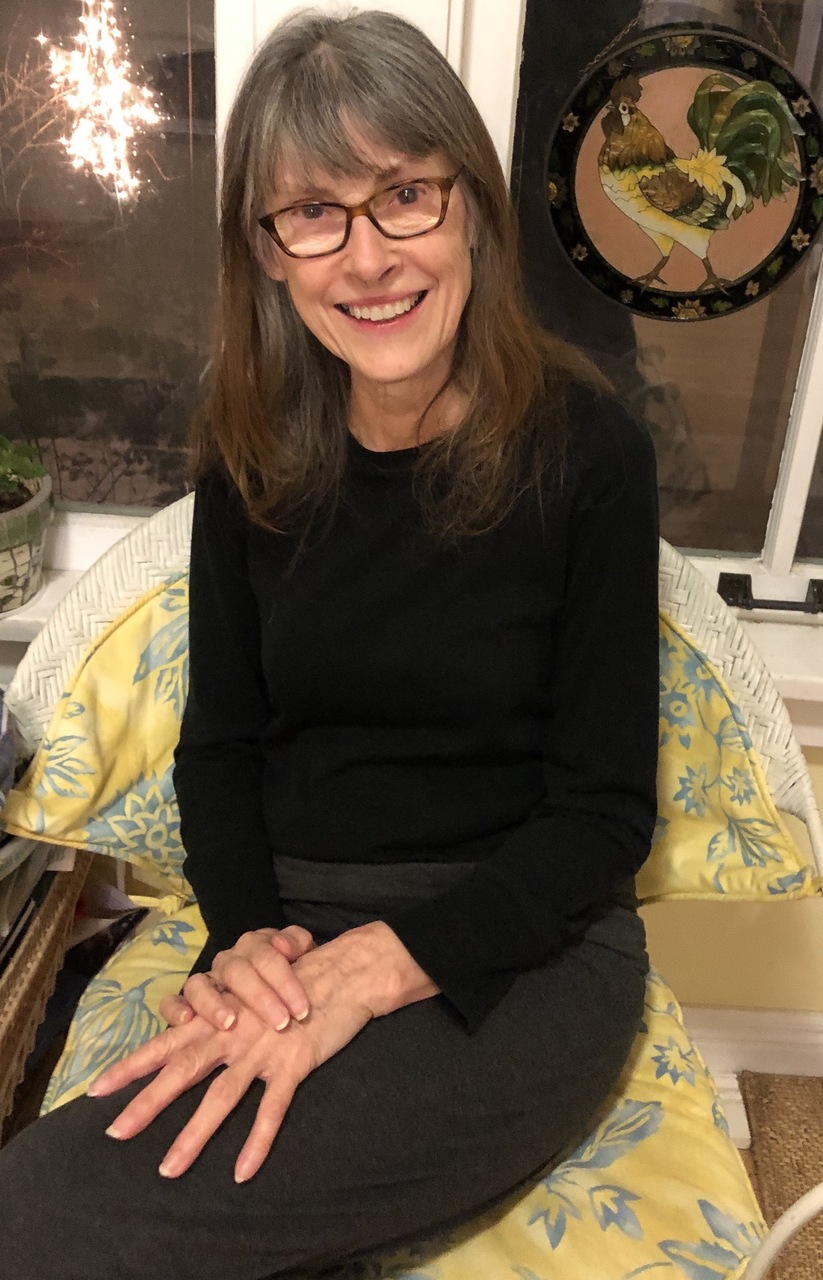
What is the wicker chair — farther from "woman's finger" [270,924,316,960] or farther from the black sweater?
"woman's finger" [270,924,316,960]

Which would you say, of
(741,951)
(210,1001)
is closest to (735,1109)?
(741,951)

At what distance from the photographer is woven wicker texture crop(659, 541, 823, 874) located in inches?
43.3

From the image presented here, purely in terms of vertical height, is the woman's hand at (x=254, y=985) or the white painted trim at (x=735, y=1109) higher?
the woman's hand at (x=254, y=985)

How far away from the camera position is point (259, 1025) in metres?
0.88

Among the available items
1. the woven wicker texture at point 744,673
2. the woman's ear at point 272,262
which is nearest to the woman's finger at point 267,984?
the woven wicker texture at point 744,673

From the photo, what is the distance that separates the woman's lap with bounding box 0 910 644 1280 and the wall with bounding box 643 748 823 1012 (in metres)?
0.66

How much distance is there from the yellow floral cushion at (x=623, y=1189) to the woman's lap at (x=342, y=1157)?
0.11ft

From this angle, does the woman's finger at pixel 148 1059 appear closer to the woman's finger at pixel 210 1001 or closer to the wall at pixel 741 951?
the woman's finger at pixel 210 1001

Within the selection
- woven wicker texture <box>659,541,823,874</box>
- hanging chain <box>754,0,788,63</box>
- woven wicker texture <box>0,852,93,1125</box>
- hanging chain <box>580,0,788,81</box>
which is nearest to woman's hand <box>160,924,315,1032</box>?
woven wicker texture <box>0,852,93,1125</box>

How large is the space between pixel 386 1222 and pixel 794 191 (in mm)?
1194

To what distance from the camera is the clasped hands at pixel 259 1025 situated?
817 mm

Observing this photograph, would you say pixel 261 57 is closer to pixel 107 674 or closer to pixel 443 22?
pixel 443 22

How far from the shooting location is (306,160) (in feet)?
2.89

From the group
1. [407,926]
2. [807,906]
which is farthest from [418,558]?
[807,906]
